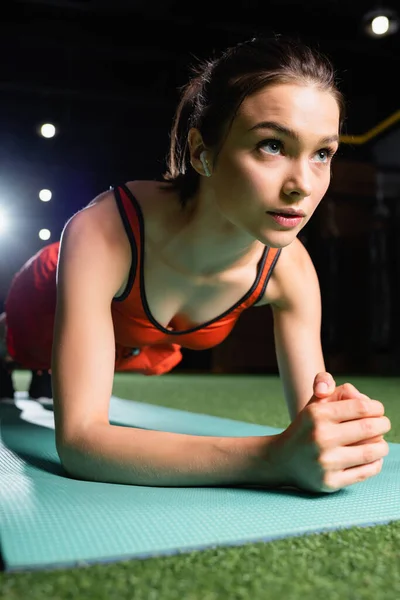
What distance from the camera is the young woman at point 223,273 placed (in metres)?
0.79

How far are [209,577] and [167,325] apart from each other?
82 cm

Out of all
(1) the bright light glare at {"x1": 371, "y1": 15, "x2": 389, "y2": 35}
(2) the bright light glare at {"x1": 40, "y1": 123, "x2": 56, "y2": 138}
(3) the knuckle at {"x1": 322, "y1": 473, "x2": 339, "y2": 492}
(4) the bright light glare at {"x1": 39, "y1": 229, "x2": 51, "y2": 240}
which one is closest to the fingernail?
(3) the knuckle at {"x1": 322, "y1": 473, "x2": 339, "y2": 492}

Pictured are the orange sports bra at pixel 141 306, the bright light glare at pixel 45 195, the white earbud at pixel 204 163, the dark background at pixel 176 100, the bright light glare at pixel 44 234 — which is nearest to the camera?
the white earbud at pixel 204 163

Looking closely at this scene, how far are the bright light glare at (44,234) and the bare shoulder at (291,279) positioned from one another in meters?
8.01

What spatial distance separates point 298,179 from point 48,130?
633 cm

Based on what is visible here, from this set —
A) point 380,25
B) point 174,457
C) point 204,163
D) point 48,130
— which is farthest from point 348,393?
point 48,130

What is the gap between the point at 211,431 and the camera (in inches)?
61.7

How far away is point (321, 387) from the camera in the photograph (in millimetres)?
776

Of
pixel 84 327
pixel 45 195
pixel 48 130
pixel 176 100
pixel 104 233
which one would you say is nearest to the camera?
pixel 84 327

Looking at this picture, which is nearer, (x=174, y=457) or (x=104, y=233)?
(x=174, y=457)

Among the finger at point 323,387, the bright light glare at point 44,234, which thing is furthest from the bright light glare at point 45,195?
the finger at point 323,387

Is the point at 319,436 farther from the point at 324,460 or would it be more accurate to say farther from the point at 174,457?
the point at 174,457

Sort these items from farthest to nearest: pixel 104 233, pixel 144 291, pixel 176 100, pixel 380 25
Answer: pixel 176 100
pixel 380 25
pixel 144 291
pixel 104 233

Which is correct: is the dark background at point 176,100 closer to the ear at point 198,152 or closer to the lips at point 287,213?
the ear at point 198,152
